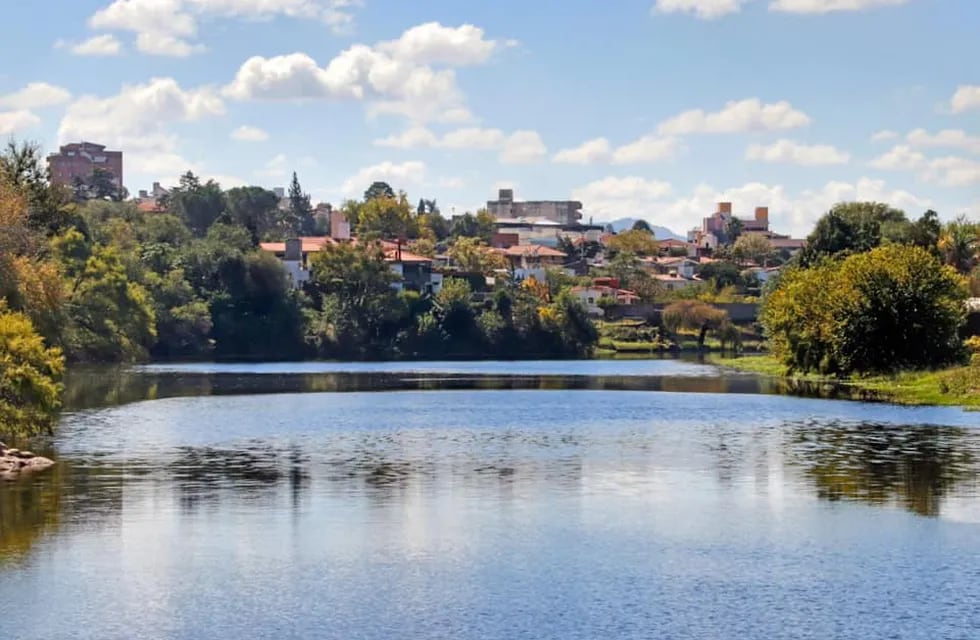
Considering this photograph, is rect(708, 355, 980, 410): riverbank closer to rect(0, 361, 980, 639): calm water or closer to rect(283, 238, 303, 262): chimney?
rect(0, 361, 980, 639): calm water

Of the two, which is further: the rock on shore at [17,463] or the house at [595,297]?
the house at [595,297]

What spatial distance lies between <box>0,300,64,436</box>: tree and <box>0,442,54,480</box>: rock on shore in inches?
181

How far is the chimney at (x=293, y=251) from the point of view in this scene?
185500 mm

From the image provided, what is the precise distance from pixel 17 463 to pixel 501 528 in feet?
62.4

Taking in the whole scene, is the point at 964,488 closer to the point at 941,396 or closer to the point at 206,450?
the point at 206,450

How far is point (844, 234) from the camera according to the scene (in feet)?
433

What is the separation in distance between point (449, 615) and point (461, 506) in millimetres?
13026

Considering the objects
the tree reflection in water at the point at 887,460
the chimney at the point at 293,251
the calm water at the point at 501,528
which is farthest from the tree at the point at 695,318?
the tree reflection in water at the point at 887,460

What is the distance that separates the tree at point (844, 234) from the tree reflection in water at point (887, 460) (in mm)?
65810

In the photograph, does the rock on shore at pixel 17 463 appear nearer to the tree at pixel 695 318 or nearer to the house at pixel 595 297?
the tree at pixel 695 318

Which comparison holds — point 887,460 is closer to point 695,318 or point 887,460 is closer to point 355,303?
point 355,303

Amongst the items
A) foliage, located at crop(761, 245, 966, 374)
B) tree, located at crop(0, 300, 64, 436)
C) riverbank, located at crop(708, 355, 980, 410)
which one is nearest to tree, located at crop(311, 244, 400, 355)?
riverbank, located at crop(708, 355, 980, 410)

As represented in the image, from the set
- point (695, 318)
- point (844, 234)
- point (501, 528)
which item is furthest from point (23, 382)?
point (695, 318)

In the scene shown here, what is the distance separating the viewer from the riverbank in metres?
76.3
